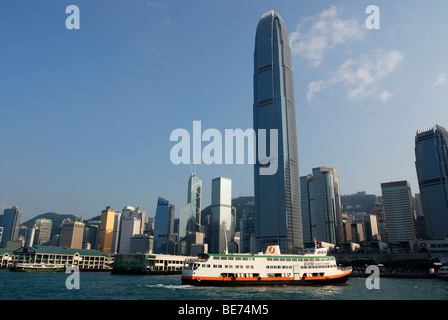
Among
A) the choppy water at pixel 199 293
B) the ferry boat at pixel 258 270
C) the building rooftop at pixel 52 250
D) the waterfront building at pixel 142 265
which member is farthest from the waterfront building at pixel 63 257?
the ferry boat at pixel 258 270

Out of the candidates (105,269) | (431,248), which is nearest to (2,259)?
(105,269)

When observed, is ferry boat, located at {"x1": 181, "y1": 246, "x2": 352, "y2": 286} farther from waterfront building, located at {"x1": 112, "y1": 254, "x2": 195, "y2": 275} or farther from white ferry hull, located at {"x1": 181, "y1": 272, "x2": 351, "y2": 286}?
waterfront building, located at {"x1": 112, "y1": 254, "x2": 195, "y2": 275}

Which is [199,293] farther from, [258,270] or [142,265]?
[142,265]

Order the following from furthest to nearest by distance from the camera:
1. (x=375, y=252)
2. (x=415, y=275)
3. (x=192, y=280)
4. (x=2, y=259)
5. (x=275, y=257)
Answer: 1. (x=375, y=252)
2. (x=2, y=259)
3. (x=415, y=275)
4. (x=275, y=257)
5. (x=192, y=280)

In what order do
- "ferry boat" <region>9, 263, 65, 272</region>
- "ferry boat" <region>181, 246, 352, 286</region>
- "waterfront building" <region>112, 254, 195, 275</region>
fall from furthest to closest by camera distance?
"waterfront building" <region>112, 254, 195, 275</region>
"ferry boat" <region>9, 263, 65, 272</region>
"ferry boat" <region>181, 246, 352, 286</region>

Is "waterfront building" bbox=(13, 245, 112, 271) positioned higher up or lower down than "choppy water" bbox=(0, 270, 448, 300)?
higher up

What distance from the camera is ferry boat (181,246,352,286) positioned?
64312 millimetres

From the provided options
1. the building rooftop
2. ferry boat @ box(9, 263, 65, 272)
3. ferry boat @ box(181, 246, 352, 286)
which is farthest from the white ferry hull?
the building rooftop

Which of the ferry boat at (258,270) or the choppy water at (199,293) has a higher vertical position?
the ferry boat at (258,270)

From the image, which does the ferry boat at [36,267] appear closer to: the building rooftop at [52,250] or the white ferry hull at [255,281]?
the building rooftop at [52,250]

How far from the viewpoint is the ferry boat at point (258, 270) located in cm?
6431

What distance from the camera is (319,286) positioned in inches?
2768
